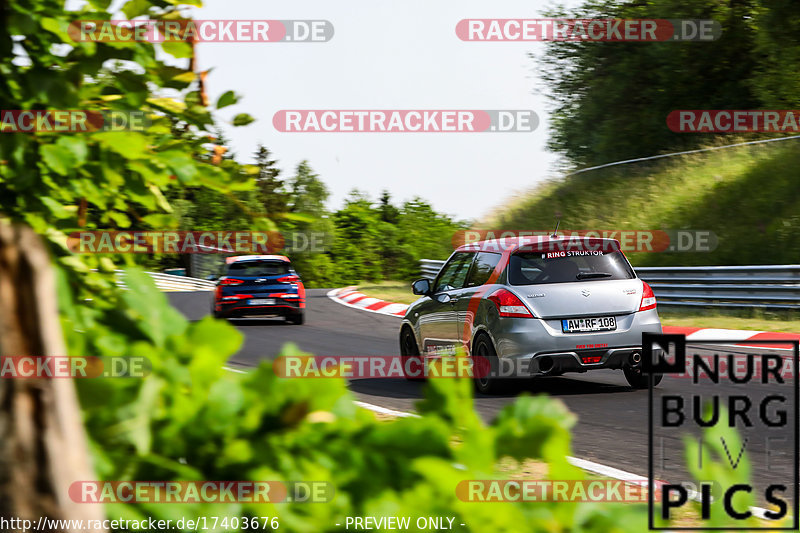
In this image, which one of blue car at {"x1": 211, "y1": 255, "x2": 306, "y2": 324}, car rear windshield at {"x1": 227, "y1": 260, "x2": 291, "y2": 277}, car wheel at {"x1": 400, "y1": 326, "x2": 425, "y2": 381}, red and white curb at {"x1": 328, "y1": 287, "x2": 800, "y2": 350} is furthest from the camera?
car rear windshield at {"x1": 227, "y1": 260, "x2": 291, "y2": 277}

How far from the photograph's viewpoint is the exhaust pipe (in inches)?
364

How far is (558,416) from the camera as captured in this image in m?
1.42

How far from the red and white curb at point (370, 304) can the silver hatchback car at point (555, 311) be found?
11.6 metres

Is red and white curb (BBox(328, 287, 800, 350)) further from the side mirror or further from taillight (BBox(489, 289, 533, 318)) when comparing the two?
the side mirror

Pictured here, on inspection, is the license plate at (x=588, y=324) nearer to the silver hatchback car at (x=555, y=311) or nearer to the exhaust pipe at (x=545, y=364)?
the silver hatchback car at (x=555, y=311)

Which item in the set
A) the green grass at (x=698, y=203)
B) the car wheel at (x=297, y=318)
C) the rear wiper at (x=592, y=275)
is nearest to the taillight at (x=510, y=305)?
the rear wiper at (x=592, y=275)

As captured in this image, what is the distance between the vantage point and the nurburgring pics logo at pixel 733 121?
2839 centimetres

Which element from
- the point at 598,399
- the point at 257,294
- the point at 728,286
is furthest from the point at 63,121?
the point at 257,294

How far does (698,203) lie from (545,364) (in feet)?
58.6

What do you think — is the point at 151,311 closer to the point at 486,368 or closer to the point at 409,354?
the point at 486,368

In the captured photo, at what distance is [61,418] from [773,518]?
169cm

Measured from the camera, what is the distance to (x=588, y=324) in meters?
9.34

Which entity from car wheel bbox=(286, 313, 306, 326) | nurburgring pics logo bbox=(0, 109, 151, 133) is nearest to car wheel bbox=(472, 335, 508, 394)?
nurburgring pics logo bbox=(0, 109, 151, 133)

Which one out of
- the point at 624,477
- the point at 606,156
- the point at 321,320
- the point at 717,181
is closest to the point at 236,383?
the point at 624,477
